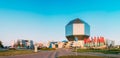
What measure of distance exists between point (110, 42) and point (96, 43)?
2881 centimetres

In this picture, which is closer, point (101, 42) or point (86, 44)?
point (101, 42)

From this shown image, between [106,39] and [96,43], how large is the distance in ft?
49.2

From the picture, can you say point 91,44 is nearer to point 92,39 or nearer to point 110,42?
point 92,39

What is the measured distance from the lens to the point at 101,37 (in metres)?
178

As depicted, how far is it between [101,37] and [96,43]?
702 centimetres

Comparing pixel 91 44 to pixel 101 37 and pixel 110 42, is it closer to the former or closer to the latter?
pixel 101 37

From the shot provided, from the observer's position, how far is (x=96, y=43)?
17612cm

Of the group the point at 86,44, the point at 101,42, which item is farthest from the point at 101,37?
the point at 86,44

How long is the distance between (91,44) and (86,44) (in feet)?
34.3

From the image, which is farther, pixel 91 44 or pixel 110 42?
pixel 110 42

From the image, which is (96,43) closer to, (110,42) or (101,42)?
(101,42)

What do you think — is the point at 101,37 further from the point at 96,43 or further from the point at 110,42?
the point at 110,42

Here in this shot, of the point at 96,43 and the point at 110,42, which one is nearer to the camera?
the point at 96,43

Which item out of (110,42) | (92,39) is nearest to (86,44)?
(92,39)
